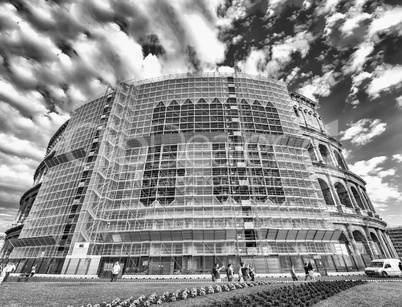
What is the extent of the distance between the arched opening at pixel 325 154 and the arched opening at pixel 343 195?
4125 mm

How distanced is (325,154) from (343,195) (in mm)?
8018

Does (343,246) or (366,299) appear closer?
(366,299)

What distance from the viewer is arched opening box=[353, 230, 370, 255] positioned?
29.2 meters

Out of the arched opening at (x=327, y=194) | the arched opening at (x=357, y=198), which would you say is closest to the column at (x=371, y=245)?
the arched opening at (x=357, y=198)

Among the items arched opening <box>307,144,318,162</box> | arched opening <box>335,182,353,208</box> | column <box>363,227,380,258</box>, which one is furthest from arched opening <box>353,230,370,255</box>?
arched opening <box>307,144,318,162</box>

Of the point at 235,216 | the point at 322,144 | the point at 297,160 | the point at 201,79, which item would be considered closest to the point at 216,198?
the point at 235,216

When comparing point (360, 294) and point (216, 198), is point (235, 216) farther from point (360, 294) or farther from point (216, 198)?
point (360, 294)

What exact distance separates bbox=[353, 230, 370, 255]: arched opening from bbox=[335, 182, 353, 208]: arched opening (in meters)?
4.10

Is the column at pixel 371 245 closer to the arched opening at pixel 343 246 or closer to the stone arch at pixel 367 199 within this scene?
the arched opening at pixel 343 246

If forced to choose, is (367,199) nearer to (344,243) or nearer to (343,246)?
(344,243)

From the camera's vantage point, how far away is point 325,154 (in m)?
38.8

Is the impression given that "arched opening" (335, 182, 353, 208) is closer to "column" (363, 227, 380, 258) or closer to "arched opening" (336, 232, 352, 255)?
"column" (363, 227, 380, 258)

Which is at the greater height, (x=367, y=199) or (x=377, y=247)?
(x=367, y=199)

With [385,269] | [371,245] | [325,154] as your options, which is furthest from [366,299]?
[325,154]
